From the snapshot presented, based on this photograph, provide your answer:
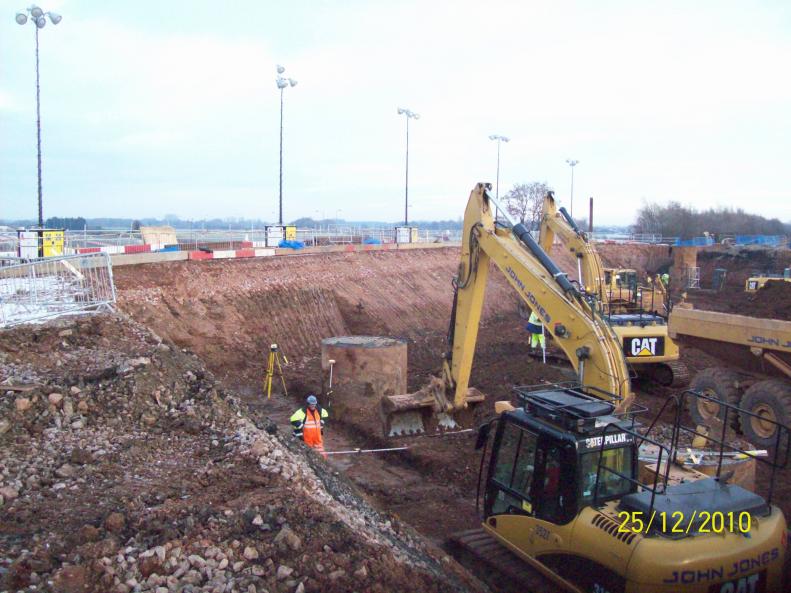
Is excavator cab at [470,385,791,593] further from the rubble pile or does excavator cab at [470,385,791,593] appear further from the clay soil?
the rubble pile

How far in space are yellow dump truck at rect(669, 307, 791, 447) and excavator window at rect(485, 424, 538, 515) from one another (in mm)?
5944

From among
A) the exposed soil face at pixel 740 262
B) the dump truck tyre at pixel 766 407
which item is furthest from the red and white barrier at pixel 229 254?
the exposed soil face at pixel 740 262

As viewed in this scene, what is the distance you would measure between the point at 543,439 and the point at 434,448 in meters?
5.44

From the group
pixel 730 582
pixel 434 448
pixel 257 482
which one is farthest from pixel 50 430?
pixel 730 582

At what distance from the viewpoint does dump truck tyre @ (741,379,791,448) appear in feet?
34.6

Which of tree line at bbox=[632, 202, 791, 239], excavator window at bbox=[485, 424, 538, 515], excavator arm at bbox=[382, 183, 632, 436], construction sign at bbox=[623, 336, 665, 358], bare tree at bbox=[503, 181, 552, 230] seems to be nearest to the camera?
excavator window at bbox=[485, 424, 538, 515]

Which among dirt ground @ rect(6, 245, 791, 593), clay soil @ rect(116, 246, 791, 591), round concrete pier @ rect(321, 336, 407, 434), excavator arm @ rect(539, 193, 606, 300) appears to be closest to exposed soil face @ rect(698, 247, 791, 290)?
clay soil @ rect(116, 246, 791, 591)

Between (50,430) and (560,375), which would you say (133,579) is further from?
(560,375)

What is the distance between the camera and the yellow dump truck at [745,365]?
35.3 feet

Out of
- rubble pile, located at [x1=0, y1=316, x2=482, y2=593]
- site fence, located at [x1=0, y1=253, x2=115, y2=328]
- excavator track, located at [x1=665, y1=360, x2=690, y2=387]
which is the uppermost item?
site fence, located at [x1=0, y1=253, x2=115, y2=328]

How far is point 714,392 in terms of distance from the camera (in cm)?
1211

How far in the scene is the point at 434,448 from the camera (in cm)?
1143

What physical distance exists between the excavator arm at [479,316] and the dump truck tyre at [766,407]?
3425 millimetres

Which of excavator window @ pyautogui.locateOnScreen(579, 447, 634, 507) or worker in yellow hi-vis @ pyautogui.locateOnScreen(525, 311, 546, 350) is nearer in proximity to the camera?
excavator window @ pyautogui.locateOnScreen(579, 447, 634, 507)
